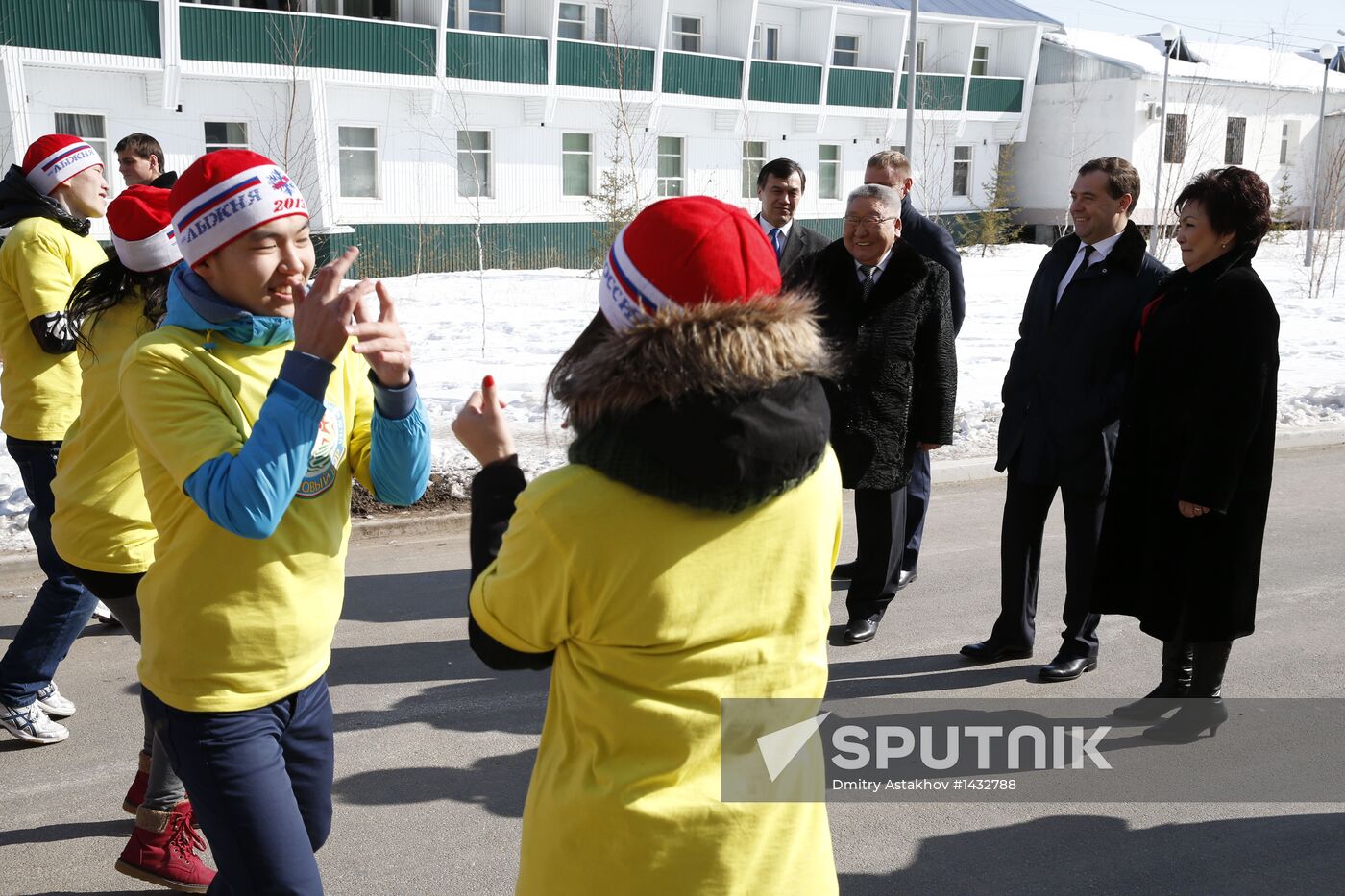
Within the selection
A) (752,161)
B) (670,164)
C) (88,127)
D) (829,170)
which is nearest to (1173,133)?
(829,170)

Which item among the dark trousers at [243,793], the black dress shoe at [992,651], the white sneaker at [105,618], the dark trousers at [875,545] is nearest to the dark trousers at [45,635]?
the white sneaker at [105,618]

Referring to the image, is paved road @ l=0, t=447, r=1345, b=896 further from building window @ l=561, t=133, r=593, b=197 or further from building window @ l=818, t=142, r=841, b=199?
building window @ l=818, t=142, r=841, b=199

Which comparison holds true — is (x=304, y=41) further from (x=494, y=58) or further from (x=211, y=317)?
(x=211, y=317)

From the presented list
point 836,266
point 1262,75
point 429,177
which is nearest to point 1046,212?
point 1262,75

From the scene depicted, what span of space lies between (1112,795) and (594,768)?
2924mm

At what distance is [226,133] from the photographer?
2253 centimetres

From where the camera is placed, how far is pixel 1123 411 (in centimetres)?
460

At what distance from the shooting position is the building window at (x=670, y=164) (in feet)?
96.6

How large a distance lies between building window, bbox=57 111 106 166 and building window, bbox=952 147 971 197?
24423 mm

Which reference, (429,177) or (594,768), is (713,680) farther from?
(429,177)

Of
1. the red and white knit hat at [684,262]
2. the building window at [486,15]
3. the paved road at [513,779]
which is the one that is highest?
the building window at [486,15]

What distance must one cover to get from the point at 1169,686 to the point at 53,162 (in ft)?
15.9

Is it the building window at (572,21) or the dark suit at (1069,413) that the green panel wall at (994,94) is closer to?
the building window at (572,21)

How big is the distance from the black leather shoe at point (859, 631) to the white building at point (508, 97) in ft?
39.3
